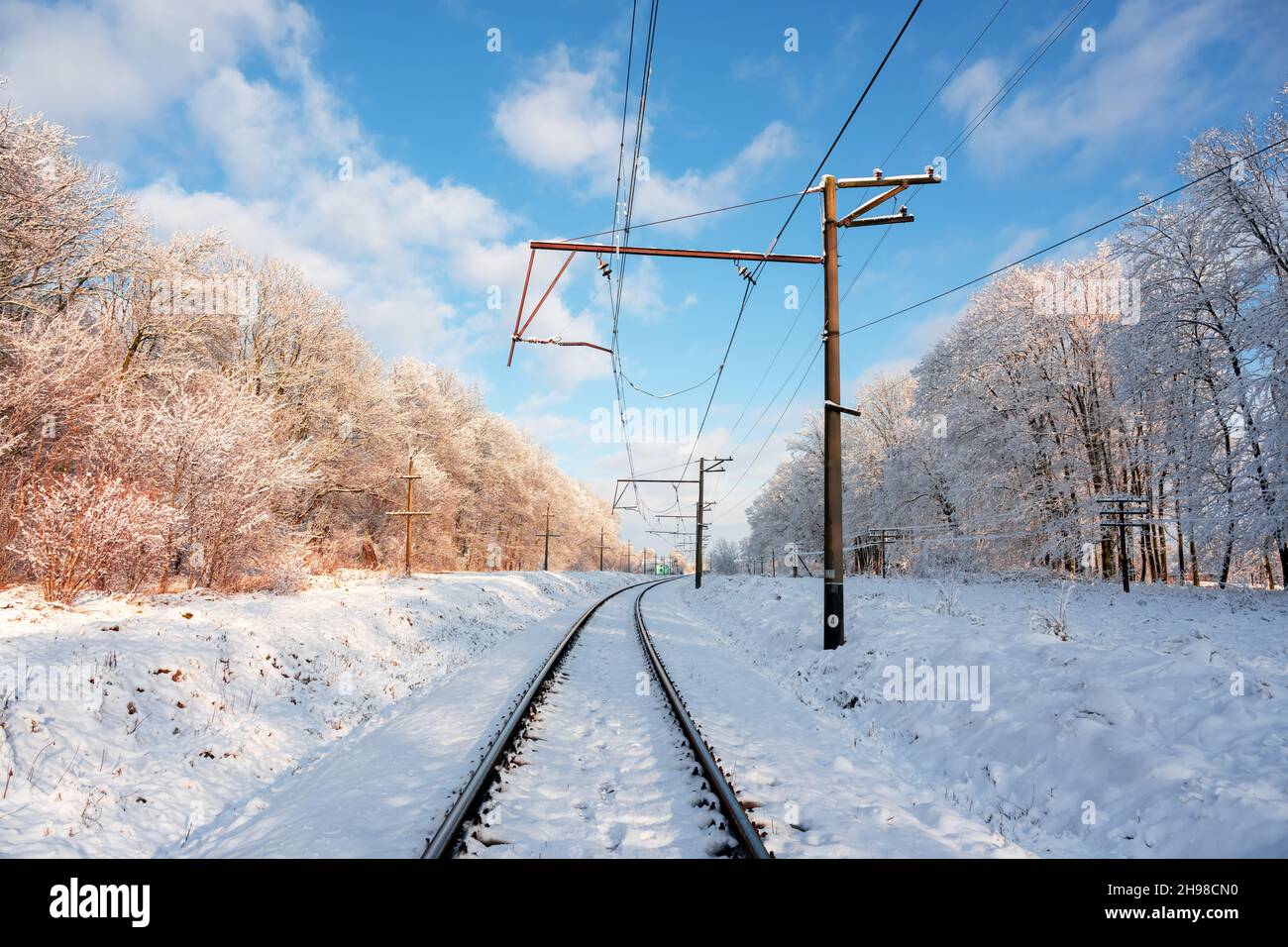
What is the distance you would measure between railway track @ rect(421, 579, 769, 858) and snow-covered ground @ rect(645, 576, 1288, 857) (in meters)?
0.57

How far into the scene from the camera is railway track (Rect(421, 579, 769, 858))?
3.93 meters

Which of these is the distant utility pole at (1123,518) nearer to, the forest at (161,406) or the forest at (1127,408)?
the forest at (1127,408)

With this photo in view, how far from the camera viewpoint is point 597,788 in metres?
5.04

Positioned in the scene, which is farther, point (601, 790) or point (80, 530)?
point (80, 530)

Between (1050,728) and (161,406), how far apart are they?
19362mm

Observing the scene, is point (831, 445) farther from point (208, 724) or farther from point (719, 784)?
point (208, 724)

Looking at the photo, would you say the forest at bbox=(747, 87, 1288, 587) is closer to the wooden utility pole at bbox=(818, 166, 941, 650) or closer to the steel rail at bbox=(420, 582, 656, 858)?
the wooden utility pole at bbox=(818, 166, 941, 650)

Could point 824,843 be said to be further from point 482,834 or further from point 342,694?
point 342,694

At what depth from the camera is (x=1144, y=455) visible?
16500 millimetres

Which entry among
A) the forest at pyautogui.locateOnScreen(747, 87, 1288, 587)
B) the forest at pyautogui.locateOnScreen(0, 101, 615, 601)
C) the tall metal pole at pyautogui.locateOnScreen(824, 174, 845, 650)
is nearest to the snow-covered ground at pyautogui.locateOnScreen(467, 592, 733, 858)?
the tall metal pole at pyautogui.locateOnScreen(824, 174, 845, 650)

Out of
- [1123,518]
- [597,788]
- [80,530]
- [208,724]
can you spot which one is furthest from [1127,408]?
[80,530]
